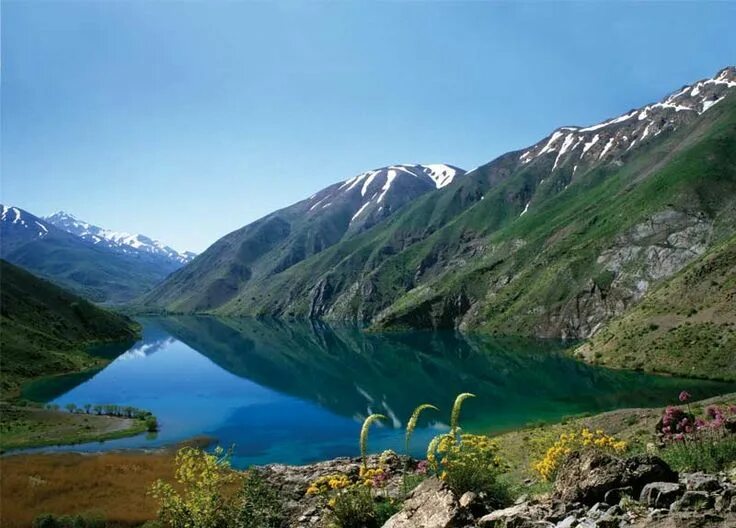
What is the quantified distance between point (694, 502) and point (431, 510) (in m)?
5.46

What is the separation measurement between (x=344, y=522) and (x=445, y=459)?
10.8ft

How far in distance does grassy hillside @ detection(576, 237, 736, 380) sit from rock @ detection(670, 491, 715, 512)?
255 feet

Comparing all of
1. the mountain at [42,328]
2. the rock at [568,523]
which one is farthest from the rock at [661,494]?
the mountain at [42,328]

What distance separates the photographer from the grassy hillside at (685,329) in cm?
7894

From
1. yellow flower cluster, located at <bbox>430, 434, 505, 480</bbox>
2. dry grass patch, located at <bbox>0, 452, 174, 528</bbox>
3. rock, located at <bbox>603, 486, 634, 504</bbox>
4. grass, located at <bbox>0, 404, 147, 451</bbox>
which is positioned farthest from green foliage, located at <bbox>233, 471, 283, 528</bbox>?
grass, located at <bbox>0, 404, 147, 451</bbox>

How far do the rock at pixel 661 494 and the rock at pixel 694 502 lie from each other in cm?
26

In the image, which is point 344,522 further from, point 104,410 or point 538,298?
point 538,298

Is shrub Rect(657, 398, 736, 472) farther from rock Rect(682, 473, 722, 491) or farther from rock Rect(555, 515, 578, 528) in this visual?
rock Rect(555, 515, 578, 528)

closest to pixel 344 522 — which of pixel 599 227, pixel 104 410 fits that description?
pixel 104 410

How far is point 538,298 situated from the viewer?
15925cm

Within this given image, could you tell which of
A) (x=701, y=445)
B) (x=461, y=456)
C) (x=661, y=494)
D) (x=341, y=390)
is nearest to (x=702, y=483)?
(x=661, y=494)

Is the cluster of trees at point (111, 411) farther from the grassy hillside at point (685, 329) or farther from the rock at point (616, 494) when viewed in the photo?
the grassy hillside at point (685, 329)

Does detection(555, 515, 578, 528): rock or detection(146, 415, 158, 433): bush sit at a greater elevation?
detection(555, 515, 578, 528): rock

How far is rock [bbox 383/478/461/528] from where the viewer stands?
37.7ft
